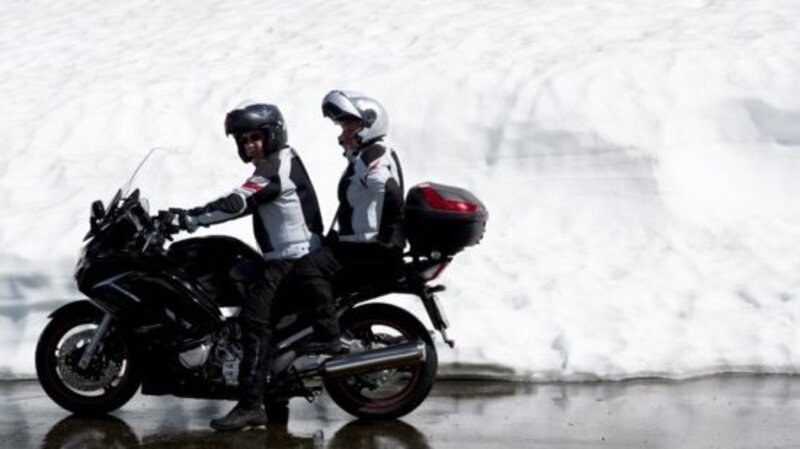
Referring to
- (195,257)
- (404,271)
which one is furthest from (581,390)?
(195,257)

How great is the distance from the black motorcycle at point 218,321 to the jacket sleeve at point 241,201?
20 cm

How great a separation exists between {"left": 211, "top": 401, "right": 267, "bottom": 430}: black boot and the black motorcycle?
0.20 meters

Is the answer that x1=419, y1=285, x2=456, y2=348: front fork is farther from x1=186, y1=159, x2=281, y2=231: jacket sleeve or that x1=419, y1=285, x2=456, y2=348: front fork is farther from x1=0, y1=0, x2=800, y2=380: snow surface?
x1=0, y1=0, x2=800, y2=380: snow surface

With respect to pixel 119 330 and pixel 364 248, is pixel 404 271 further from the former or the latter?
pixel 119 330

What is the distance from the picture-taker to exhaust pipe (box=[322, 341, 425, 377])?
782cm

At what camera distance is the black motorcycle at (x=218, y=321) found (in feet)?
25.8

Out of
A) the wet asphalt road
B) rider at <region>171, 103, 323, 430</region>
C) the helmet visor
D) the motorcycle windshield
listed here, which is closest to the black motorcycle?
rider at <region>171, 103, 323, 430</region>

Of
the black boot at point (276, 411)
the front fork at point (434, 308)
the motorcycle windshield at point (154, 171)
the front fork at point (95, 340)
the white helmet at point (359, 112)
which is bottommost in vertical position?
the motorcycle windshield at point (154, 171)

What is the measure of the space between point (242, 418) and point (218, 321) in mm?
598

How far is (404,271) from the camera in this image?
7.87 metres

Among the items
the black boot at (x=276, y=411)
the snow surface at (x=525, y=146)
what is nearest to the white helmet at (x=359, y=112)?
the black boot at (x=276, y=411)

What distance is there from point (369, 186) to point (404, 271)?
1.67 feet

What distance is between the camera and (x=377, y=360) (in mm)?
7824

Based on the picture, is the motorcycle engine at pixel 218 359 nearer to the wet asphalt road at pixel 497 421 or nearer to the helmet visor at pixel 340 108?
the wet asphalt road at pixel 497 421
